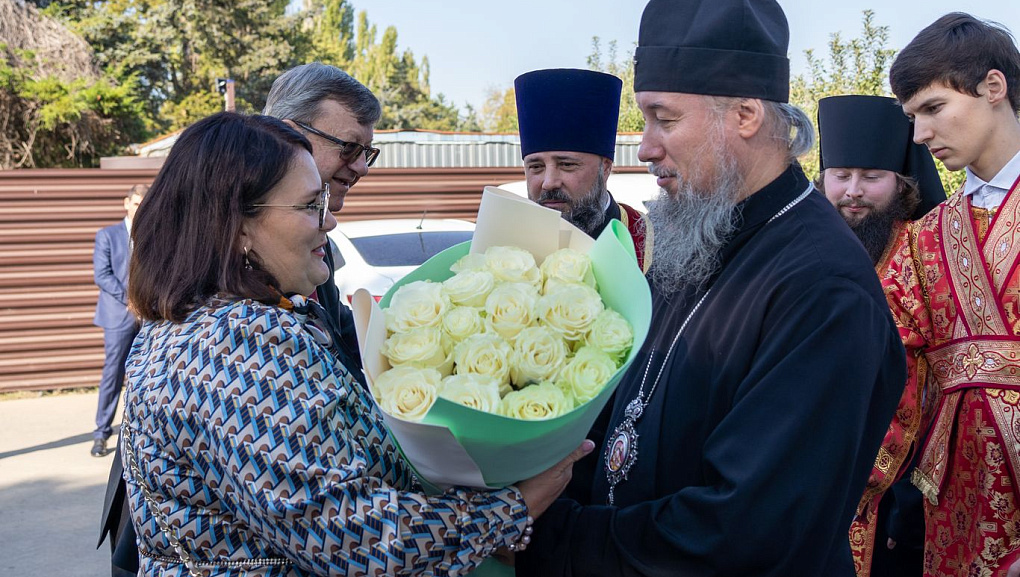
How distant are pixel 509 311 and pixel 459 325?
0.34 feet

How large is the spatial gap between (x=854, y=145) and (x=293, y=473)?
3.15 meters

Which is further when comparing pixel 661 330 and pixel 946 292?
pixel 946 292

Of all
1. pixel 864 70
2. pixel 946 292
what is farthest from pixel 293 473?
pixel 864 70

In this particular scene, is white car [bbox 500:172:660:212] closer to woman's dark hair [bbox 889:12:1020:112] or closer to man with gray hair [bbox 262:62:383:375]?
man with gray hair [bbox 262:62:383:375]

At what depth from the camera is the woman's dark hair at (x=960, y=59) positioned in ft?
9.24

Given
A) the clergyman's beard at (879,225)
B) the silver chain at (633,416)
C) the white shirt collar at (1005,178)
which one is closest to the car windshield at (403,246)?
the clergyman's beard at (879,225)

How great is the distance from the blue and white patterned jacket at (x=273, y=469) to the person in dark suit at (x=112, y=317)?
19.7 ft

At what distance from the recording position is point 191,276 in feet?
6.42

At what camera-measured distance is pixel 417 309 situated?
1.80m

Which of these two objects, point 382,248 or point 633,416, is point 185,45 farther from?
point 633,416

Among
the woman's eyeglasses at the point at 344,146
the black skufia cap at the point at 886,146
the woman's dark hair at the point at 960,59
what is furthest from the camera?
the black skufia cap at the point at 886,146

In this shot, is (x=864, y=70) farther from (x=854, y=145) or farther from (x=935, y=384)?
(x=935, y=384)

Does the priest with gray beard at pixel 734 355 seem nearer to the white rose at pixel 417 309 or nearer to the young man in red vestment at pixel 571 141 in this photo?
the white rose at pixel 417 309

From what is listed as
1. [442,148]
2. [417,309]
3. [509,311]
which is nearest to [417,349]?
[417,309]
